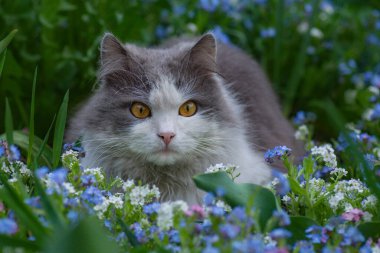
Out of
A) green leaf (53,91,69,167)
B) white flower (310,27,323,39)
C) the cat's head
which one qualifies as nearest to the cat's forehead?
the cat's head

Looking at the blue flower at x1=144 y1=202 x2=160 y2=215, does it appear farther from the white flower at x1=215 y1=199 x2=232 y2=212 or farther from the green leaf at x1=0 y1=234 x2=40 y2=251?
the green leaf at x1=0 y1=234 x2=40 y2=251

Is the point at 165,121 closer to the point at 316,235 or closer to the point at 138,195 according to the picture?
the point at 138,195

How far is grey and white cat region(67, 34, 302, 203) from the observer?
101 inches

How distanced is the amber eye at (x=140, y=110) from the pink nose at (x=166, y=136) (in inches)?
8.0

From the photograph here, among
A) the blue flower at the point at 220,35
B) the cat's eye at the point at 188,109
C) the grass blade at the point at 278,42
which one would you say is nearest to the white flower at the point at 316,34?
the grass blade at the point at 278,42

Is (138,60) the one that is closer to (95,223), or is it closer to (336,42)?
(95,223)

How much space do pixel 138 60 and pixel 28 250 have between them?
128 cm

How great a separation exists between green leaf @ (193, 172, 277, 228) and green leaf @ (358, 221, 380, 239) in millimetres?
291

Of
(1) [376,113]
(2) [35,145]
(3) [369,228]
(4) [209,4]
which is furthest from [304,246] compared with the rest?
(4) [209,4]

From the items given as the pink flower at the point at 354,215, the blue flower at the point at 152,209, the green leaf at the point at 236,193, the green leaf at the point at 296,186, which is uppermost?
the green leaf at the point at 296,186

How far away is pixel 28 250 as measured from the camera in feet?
5.67

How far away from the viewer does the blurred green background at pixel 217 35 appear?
155 inches

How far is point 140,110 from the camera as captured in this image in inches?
104

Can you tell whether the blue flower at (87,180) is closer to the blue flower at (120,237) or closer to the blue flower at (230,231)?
the blue flower at (120,237)
